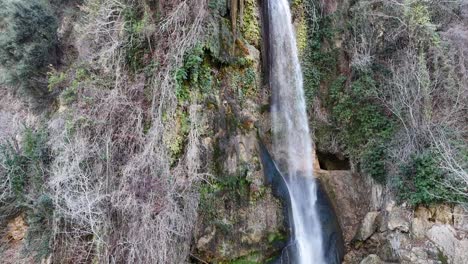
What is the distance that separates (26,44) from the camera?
6875mm

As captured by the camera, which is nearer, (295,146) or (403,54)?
(403,54)

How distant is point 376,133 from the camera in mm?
6723

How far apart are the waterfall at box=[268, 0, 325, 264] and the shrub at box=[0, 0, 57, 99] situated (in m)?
5.29

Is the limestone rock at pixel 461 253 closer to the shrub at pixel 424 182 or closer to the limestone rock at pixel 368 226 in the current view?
the shrub at pixel 424 182

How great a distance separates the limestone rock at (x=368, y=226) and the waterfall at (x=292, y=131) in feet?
2.95

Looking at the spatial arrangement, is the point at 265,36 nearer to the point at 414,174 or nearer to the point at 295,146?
the point at 295,146

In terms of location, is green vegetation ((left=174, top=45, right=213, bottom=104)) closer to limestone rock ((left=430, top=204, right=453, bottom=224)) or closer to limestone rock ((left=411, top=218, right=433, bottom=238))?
limestone rock ((left=411, top=218, right=433, bottom=238))

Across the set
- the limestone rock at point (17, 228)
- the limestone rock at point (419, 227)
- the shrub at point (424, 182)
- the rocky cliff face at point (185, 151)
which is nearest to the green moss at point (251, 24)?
the rocky cliff face at point (185, 151)

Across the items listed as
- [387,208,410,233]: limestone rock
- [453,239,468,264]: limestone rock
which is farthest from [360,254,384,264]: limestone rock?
[453,239,468,264]: limestone rock

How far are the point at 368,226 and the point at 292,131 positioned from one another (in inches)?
106

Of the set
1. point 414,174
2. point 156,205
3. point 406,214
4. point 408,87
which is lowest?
point 406,214

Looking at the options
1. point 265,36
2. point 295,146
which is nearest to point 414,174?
point 295,146

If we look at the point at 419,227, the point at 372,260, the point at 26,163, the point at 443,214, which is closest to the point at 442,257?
the point at 419,227

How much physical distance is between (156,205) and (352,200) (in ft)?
15.1
